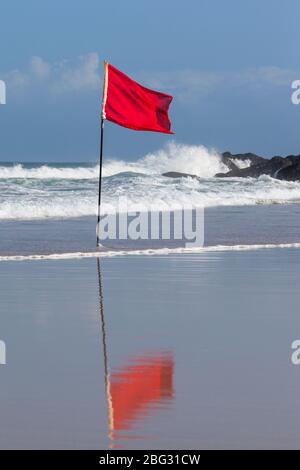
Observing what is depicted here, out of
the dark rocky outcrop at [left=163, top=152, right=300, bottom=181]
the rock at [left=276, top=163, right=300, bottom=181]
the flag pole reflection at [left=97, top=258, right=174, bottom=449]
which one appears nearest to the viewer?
the flag pole reflection at [left=97, top=258, right=174, bottom=449]

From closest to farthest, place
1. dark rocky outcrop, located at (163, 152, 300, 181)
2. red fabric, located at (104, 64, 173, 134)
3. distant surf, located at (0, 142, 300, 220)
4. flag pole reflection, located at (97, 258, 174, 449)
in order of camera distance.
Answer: flag pole reflection, located at (97, 258, 174, 449) < red fabric, located at (104, 64, 173, 134) < distant surf, located at (0, 142, 300, 220) < dark rocky outcrop, located at (163, 152, 300, 181)

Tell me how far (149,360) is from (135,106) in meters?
10.9

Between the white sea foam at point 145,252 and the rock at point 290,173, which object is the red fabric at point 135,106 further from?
the rock at point 290,173

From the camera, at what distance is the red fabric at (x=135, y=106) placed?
1867cm

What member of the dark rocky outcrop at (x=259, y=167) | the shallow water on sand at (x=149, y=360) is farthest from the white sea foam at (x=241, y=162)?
the shallow water on sand at (x=149, y=360)

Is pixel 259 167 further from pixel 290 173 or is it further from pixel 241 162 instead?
pixel 241 162

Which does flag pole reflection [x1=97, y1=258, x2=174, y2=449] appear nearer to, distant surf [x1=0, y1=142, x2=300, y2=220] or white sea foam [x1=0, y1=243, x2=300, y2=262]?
white sea foam [x1=0, y1=243, x2=300, y2=262]

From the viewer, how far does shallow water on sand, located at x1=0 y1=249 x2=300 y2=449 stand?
6.16 metres

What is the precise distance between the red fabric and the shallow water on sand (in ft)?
16.8

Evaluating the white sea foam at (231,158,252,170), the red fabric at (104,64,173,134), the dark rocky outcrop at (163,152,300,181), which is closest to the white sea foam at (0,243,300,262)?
the red fabric at (104,64,173,134)

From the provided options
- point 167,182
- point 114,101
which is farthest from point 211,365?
point 167,182

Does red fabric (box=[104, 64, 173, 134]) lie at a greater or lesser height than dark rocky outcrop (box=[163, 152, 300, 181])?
lesser

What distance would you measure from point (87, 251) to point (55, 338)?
8.11 meters

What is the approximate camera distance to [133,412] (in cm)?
656
